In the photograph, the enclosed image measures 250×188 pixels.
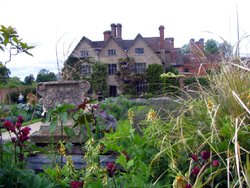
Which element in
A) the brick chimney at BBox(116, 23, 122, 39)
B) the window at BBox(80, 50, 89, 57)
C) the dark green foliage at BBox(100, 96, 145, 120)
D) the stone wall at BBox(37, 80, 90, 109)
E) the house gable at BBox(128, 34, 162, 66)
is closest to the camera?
the stone wall at BBox(37, 80, 90, 109)

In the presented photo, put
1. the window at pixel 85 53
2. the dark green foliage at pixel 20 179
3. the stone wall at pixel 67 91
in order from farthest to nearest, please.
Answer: the window at pixel 85 53
the stone wall at pixel 67 91
the dark green foliage at pixel 20 179

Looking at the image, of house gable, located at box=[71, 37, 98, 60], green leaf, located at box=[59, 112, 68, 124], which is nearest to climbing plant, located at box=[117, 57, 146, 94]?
house gable, located at box=[71, 37, 98, 60]

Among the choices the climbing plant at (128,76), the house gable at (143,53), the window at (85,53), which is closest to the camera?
the window at (85,53)

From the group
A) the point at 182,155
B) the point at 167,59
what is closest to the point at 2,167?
the point at 182,155

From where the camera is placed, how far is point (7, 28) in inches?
56.1

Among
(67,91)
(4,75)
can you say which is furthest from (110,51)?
(4,75)

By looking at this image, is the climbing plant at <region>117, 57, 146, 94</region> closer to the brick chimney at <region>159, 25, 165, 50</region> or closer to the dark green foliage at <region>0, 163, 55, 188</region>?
the brick chimney at <region>159, 25, 165, 50</region>

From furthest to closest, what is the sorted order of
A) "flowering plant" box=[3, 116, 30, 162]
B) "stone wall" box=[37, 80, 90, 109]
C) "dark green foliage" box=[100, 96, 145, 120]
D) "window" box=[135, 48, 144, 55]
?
"window" box=[135, 48, 144, 55] < "dark green foliage" box=[100, 96, 145, 120] < "stone wall" box=[37, 80, 90, 109] < "flowering plant" box=[3, 116, 30, 162]

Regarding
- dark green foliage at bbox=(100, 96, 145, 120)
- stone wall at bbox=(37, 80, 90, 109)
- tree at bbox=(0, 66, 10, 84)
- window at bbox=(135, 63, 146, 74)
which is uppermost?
window at bbox=(135, 63, 146, 74)

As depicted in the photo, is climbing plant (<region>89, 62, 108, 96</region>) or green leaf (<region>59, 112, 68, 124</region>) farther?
climbing plant (<region>89, 62, 108, 96</region>)

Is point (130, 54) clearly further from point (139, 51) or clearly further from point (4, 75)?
point (4, 75)

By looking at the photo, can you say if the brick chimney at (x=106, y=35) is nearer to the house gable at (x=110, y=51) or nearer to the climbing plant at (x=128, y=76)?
the house gable at (x=110, y=51)

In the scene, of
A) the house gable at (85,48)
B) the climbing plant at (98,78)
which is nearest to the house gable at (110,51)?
the house gable at (85,48)

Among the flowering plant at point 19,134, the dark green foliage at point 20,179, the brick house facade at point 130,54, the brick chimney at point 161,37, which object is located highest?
the brick chimney at point 161,37
